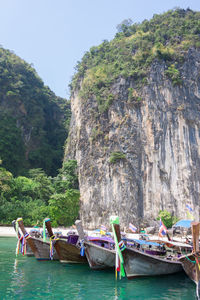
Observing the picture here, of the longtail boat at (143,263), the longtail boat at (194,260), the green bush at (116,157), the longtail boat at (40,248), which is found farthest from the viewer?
the green bush at (116,157)

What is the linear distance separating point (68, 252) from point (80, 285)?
441cm

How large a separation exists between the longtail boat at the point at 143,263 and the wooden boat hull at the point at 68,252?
426cm

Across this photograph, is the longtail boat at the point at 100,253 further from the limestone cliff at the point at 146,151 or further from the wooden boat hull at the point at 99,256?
the limestone cliff at the point at 146,151

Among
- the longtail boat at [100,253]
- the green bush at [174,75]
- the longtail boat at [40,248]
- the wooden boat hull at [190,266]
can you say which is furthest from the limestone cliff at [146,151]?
the wooden boat hull at [190,266]

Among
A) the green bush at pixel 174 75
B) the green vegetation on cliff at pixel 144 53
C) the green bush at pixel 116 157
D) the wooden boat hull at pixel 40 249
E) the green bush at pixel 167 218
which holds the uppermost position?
the green vegetation on cliff at pixel 144 53

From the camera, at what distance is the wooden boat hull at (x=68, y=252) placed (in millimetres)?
15056

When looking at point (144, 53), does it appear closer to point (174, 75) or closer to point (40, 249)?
point (174, 75)

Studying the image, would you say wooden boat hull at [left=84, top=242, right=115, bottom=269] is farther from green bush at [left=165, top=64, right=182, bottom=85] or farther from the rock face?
green bush at [left=165, top=64, right=182, bottom=85]

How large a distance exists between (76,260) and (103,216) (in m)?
20.1

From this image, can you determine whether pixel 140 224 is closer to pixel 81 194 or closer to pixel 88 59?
pixel 81 194

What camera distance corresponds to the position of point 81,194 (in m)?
39.4

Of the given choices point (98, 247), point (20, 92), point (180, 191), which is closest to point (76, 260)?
point (98, 247)

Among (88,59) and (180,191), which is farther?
(88,59)

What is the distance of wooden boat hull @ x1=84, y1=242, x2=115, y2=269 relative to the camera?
532 inches
